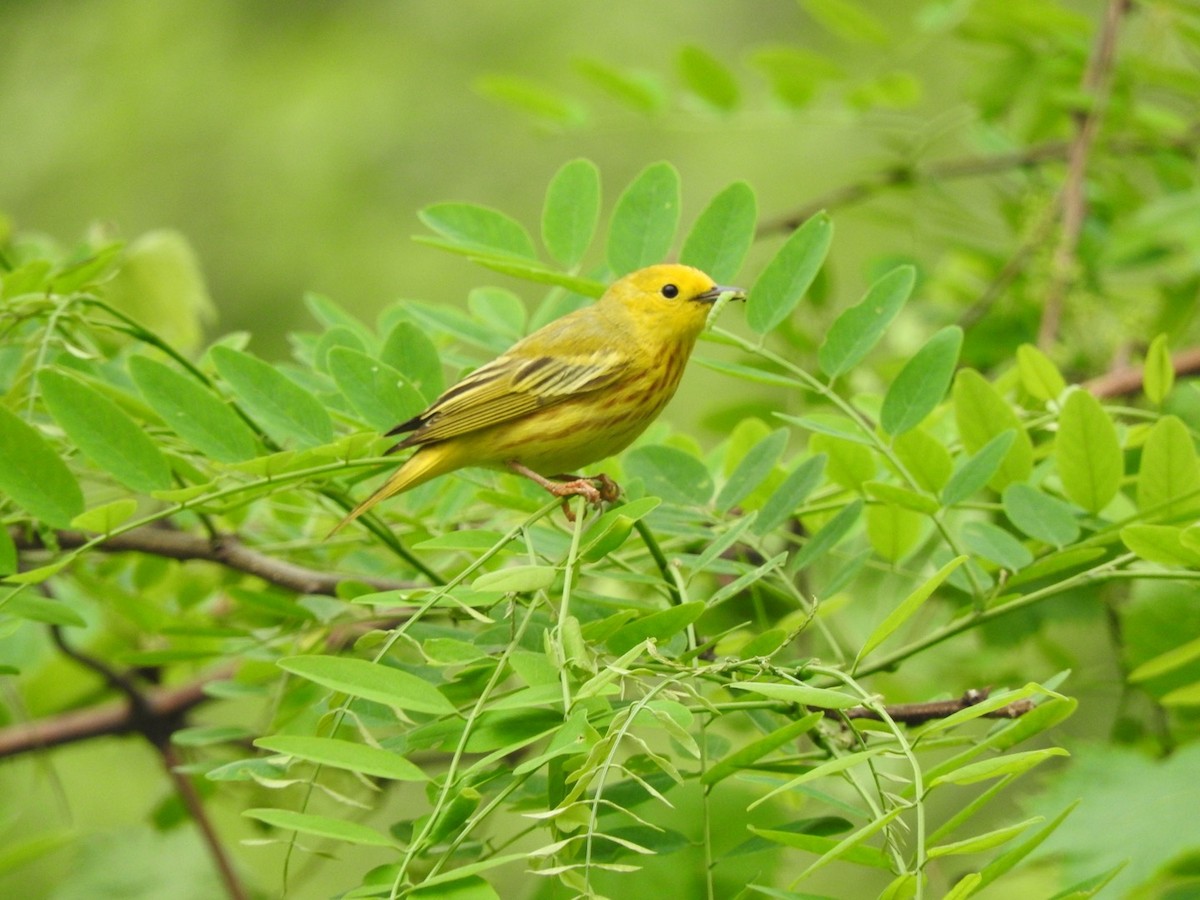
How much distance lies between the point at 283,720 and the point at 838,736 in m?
1.07

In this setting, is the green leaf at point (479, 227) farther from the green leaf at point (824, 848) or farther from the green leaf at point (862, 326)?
the green leaf at point (824, 848)

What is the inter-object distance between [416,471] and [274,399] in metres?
0.36

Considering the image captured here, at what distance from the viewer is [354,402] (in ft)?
7.67

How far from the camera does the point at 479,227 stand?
2568 millimetres

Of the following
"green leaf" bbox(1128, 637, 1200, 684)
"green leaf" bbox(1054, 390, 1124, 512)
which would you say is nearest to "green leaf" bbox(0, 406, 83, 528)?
"green leaf" bbox(1054, 390, 1124, 512)

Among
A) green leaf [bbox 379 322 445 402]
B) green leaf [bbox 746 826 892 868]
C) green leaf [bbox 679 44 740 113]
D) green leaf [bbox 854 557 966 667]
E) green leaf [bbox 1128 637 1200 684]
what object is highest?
green leaf [bbox 679 44 740 113]

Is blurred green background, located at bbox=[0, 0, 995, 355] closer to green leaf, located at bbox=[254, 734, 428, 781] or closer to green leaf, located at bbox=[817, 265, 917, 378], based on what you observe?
green leaf, located at bbox=[817, 265, 917, 378]

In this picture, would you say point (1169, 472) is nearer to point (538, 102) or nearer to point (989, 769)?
point (989, 769)

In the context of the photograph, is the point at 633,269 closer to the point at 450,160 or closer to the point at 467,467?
the point at 467,467

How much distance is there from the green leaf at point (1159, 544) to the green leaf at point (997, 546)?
245mm

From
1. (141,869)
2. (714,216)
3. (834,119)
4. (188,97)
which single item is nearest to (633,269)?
(714,216)

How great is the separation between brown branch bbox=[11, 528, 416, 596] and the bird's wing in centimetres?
44

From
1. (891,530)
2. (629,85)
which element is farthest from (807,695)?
(629,85)

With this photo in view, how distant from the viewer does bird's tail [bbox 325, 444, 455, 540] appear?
96.9 inches
